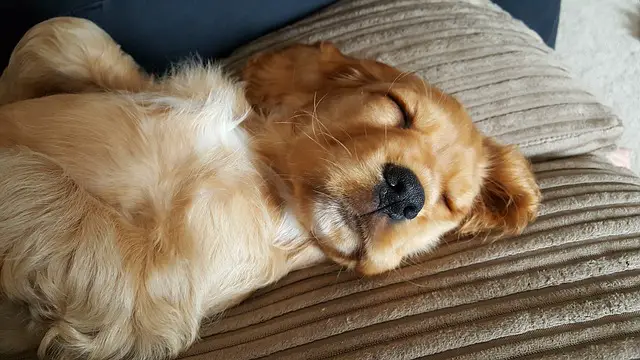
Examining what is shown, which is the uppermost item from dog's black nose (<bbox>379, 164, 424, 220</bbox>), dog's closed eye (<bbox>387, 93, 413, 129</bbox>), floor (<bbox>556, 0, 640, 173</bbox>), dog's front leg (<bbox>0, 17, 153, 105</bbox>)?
dog's front leg (<bbox>0, 17, 153, 105</bbox>)

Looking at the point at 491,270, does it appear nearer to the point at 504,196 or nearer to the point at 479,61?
the point at 504,196

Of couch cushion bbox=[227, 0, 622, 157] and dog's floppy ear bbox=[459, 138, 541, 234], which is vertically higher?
couch cushion bbox=[227, 0, 622, 157]

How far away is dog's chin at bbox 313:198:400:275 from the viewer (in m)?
1.26

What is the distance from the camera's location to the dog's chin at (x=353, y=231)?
4.13 ft

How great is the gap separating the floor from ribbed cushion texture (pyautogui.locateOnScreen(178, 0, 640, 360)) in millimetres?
1280

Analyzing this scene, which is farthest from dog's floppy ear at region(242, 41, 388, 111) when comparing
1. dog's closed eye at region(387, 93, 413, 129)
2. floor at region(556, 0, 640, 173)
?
floor at region(556, 0, 640, 173)

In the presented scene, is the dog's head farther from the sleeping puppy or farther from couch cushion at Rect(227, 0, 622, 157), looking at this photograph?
couch cushion at Rect(227, 0, 622, 157)

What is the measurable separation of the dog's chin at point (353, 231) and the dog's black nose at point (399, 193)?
0.10 feet

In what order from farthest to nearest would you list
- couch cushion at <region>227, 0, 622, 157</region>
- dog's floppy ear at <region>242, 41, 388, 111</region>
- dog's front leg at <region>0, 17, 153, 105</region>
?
1. couch cushion at <region>227, 0, 622, 157</region>
2. dog's floppy ear at <region>242, 41, 388, 111</region>
3. dog's front leg at <region>0, 17, 153, 105</region>

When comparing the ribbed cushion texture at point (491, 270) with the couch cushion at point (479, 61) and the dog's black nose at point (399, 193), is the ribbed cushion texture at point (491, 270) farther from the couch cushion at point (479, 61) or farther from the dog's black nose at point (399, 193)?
the dog's black nose at point (399, 193)

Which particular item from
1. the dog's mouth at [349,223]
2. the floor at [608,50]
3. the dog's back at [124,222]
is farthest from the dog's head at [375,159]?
the floor at [608,50]

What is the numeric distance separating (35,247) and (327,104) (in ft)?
2.45

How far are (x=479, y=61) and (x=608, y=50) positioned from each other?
176cm

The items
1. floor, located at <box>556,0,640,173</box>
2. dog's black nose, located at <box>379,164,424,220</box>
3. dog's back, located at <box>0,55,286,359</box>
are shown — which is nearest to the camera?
dog's back, located at <box>0,55,286,359</box>
